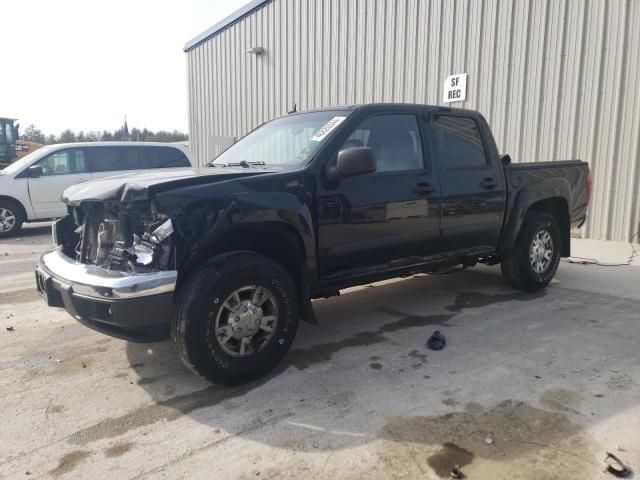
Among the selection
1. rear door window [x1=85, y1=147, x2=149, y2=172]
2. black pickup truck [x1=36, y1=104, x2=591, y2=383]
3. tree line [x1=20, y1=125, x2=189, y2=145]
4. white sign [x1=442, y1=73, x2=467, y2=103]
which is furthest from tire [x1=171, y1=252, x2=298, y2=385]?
tree line [x1=20, y1=125, x2=189, y2=145]

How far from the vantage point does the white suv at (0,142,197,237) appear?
10.2 metres

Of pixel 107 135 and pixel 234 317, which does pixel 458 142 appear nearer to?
pixel 234 317

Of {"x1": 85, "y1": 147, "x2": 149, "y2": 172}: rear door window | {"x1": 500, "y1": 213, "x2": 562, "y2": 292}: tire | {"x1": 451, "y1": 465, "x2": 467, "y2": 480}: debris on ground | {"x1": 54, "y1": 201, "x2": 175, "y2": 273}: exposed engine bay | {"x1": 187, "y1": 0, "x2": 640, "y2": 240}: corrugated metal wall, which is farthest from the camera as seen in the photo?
{"x1": 85, "y1": 147, "x2": 149, "y2": 172}: rear door window

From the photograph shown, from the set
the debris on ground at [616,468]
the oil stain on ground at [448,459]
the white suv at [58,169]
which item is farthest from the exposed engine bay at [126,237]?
the white suv at [58,169]

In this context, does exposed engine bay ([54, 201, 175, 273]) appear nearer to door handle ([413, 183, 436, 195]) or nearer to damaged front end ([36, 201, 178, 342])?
damaged front end ([36, 201, 178, 342])

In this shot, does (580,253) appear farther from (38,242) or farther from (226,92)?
(226,92)

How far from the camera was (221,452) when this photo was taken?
102 inches

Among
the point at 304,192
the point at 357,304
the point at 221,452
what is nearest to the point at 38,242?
the point at 357,304

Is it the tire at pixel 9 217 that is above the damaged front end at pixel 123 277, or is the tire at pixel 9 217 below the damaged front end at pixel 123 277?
below

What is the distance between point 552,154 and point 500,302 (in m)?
5.07

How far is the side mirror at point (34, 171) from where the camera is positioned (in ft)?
33.8

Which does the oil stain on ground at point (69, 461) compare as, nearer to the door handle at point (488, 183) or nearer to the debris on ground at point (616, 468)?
the debris on ground at point (616, 468)

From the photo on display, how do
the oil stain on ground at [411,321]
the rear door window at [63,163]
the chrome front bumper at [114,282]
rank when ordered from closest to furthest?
the chrome front bumper at [114,282], the oil stain on ground at [411,321], the rear door window at [63,163]

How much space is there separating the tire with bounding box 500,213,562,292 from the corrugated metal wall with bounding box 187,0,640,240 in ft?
12.1
